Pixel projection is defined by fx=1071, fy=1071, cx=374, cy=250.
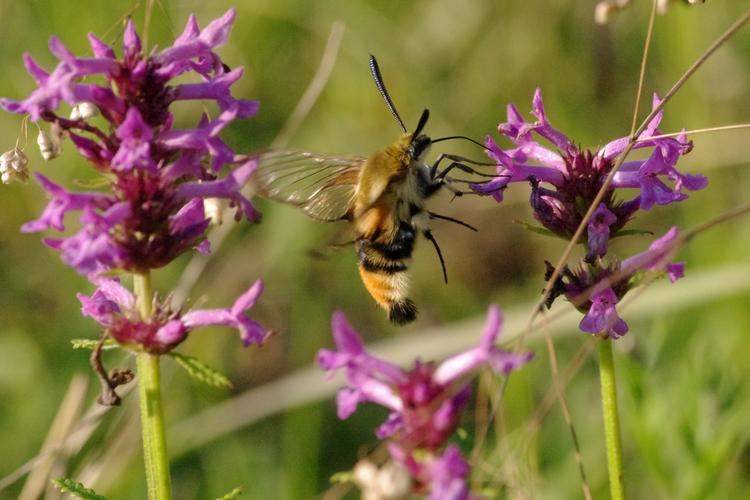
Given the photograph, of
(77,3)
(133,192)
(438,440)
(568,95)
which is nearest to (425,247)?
(568,95)

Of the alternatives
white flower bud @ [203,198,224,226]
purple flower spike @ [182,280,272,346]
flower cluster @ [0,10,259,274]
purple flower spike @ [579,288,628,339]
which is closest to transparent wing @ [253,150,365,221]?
white flower bud @ [203,198,224,226]

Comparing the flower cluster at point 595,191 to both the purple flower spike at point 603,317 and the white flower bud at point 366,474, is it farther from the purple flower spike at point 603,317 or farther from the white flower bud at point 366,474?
the white flower bud at point 366,474

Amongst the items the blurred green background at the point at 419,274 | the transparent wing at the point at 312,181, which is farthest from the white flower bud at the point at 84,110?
the blurred green background at the point at 419,274

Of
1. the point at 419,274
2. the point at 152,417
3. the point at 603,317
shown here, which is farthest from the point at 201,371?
the point at 419,274

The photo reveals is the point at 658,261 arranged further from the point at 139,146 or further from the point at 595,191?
the point at 139,146

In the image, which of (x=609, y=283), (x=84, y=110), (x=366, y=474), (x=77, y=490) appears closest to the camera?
(x=366, y=474)

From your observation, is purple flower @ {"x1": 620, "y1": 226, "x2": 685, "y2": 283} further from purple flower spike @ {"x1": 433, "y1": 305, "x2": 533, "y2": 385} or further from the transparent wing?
the transparent wing
